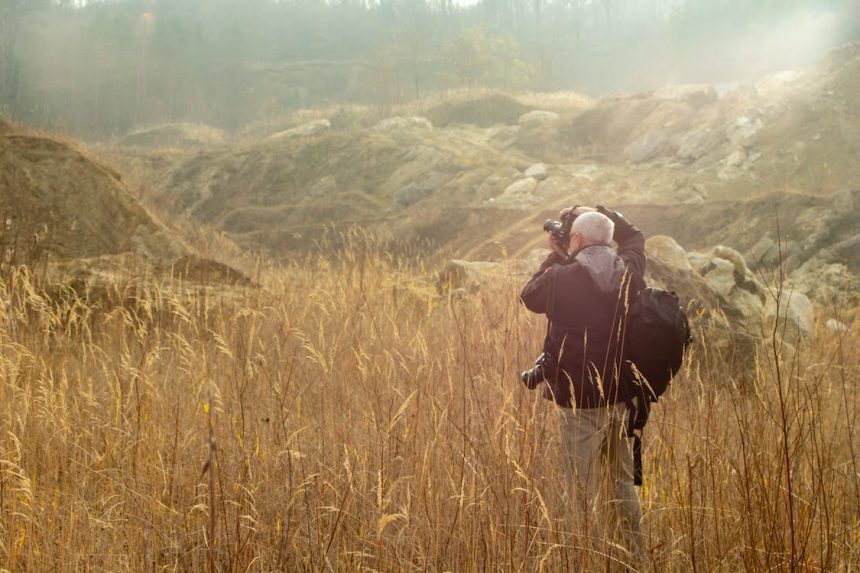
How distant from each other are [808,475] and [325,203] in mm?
24692

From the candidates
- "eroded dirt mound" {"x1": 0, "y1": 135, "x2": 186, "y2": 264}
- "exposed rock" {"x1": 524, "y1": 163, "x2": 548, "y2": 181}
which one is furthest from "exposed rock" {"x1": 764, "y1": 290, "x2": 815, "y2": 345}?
"exposed rock" {"x1": 524, "y1": 163, "x2": 548, "y2": 181}

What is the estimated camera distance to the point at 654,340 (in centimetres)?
324

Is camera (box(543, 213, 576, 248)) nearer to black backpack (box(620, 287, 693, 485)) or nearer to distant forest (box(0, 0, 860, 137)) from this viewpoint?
black backpack (box(620, 287, 693, 485))

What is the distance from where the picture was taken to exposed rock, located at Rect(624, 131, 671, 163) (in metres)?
26.4

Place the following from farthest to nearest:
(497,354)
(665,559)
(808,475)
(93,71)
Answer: (93,71), (497,354), (808,475), (665,559)

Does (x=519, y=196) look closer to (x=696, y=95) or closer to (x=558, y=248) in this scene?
(x=696, y=95)

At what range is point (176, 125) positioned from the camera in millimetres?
52406

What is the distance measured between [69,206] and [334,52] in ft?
323

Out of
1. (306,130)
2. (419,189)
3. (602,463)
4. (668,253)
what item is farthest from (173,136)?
(602,463)

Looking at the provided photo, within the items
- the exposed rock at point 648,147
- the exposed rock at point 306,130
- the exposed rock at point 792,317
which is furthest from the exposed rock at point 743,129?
the exposed rock at point 306,130

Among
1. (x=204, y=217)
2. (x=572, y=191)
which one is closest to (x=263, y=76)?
(x=204, y=217)

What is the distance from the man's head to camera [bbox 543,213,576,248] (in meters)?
0.17

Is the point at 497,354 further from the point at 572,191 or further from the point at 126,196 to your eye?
the point at 572,191

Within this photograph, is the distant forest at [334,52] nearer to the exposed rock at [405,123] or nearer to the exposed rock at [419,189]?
the exposed rock at [405,123]
